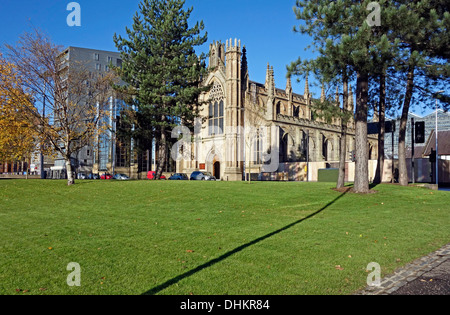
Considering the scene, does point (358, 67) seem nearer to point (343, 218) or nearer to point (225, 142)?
point (343, 218)

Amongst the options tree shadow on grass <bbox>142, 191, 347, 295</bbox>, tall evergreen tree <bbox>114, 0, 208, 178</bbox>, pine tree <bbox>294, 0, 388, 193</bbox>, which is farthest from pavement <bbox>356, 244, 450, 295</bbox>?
tall evergreen tree <bbox>114, 0, 208, 178</bbox>

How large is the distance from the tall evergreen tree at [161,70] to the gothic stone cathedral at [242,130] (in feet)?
16.5

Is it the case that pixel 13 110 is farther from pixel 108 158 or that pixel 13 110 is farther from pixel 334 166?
pixel 108 158

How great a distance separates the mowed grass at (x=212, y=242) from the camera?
5668 mm

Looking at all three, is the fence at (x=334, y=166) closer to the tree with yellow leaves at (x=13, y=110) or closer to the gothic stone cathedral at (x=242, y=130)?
the gothic stone cathedral at (x=242, y=130)

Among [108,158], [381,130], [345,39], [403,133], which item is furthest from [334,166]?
[108,158]

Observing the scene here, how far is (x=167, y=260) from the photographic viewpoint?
681cm

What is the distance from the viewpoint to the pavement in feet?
17.8

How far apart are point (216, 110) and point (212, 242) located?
4085cm

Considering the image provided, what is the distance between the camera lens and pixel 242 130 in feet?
145

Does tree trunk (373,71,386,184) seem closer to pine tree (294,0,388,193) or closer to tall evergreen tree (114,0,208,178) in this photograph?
pine tree (294,0,388,193)

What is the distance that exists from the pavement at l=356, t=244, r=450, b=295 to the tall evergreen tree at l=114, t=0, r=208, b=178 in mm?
26369

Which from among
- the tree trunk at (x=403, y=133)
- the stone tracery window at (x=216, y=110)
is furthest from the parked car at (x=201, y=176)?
the tree trunk at (x=403, y=133)
